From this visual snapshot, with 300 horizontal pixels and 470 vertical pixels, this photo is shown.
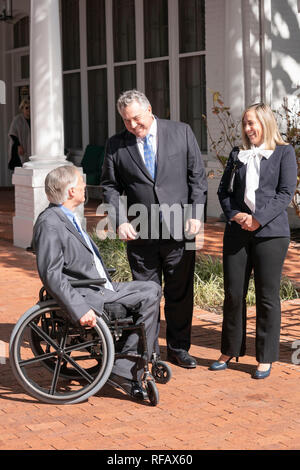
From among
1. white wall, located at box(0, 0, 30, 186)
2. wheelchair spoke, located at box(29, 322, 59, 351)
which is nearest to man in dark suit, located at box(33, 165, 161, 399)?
wheelchair spoke, located at box(29, 322, 59, 351)

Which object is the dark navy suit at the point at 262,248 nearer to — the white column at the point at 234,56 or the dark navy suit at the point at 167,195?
the dark navy suit at the point at 167,195

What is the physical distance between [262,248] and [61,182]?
1.41 metres

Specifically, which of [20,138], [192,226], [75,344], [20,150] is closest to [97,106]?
[20,138]

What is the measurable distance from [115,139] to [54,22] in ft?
18.4

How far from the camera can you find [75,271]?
17.1ft

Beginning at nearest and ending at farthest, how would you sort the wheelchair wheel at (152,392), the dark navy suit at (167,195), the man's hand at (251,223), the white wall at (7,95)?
the wheelchair wheel at (152,392) → the man's hand at (251,223) → the dark navy suit at (167,195) → the white wall at (7,95)

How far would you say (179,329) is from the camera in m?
5.95

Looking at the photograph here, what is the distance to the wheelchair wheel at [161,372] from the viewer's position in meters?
5.46

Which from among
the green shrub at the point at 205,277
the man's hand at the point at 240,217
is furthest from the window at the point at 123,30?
the man's hand at the point at 240,217

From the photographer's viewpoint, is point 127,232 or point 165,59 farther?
point 165,59

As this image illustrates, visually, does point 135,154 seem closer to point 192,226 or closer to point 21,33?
point 192,226

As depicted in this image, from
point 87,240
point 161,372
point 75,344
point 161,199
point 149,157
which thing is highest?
point 149,157

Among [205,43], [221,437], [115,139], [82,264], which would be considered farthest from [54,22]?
[221,437]

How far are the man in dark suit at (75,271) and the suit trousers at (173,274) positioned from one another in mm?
473
